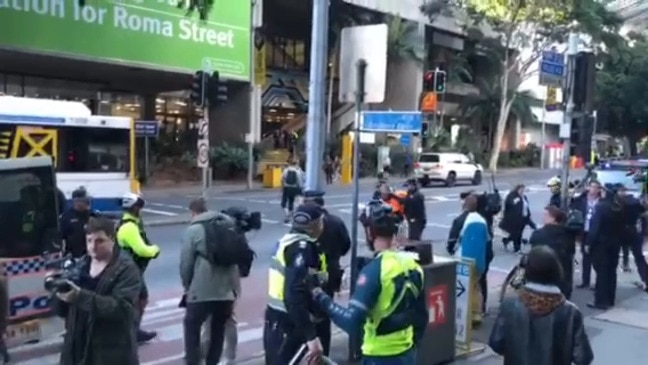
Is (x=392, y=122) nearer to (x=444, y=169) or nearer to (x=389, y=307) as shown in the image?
(x=389, y=307)

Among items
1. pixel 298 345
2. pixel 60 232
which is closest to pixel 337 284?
pixel 298 345

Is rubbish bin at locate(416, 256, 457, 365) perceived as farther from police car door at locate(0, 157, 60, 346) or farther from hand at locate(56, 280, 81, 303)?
police car door at locate(0, 157, 60, 346)

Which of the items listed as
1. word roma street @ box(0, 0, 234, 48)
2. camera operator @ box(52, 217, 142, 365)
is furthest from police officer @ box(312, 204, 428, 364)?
word roma street @ box(0, 0, 234, 48)

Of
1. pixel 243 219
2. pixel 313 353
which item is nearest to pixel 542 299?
pixel 313 353

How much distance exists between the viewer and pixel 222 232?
6887 mm

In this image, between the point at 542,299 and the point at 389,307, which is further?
the point at 389,307

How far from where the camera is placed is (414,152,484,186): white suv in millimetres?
39781

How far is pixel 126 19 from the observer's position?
30875mm

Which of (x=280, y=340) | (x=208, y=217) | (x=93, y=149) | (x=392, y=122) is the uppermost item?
(x=392, y=122)

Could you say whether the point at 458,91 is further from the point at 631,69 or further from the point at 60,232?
the point at 60,232

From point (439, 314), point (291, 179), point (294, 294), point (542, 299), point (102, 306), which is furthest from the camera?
point (291, 179)

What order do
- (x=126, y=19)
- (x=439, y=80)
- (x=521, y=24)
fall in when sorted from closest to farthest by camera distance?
(x=439, y=80)
(x=126, y=19)
(x=521, y=24)

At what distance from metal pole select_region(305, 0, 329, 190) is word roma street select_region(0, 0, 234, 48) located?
19.9 m

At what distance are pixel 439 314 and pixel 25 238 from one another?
4.17 m
